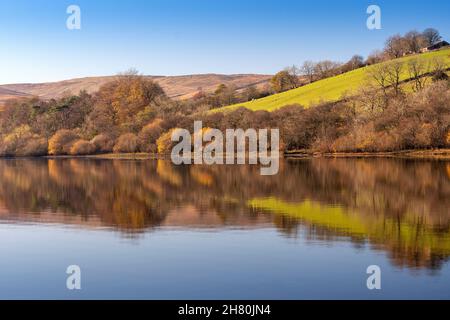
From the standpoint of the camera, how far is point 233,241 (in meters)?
19.1

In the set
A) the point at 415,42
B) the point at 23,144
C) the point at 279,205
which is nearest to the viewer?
the point at 279,205

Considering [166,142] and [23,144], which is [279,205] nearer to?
[166,142]

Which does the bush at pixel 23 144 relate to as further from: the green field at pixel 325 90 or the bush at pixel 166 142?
the green field at pixel 325 90

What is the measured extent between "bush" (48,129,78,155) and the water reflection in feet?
185

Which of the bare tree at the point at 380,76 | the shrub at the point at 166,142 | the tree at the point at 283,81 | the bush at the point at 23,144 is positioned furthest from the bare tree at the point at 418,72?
the bush at the point at 23,144

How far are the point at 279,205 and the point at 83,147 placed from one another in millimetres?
74507

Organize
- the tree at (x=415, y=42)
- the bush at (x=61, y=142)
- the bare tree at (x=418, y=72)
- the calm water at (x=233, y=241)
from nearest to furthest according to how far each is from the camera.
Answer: the calm water at (x=233, y=241) < the bare tree at (x=418, y=72) < the bush at (x=61, y=142) < the tree at (x=415, y=42)

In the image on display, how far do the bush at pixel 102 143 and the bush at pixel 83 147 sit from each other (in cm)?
55

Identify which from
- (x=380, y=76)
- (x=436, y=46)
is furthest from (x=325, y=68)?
(x=380, y=76)

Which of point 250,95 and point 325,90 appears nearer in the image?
point 325,90

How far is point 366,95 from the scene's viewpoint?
80.1m

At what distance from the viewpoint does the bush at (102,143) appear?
96.9 m

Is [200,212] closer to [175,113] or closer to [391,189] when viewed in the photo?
[391,189]
